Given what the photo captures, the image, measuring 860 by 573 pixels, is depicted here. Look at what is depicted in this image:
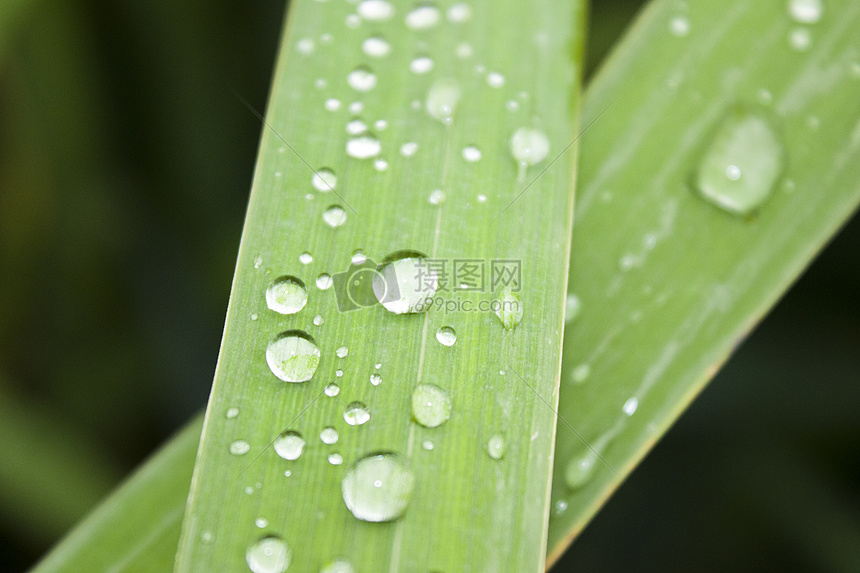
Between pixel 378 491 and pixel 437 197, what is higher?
pixel 437 197

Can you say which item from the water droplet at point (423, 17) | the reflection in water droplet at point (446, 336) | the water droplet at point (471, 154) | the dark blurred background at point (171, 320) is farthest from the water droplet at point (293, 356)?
the dark blurred background at point (171, 320)

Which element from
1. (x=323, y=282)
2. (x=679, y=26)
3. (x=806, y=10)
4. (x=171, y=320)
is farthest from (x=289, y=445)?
(x=171, y=320)

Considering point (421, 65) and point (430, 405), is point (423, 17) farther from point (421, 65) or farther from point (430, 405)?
point (430, 405)

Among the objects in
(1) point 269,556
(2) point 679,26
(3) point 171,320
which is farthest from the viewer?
(3) point 171,320

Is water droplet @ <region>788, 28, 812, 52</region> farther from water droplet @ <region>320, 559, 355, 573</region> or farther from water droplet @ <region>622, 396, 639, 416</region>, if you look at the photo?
water droplet @ <region>320, 559, 355, 573</region>

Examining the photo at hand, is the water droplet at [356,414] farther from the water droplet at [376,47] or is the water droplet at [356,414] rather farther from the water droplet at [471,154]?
the water droplet at [376,47]

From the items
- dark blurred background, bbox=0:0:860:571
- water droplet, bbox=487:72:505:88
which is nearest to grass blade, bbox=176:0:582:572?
water droplet, bbox=487:72:505:88

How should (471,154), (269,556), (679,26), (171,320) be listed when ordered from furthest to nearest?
(171,320) → (679,26) → (471,154) → (269,556)
